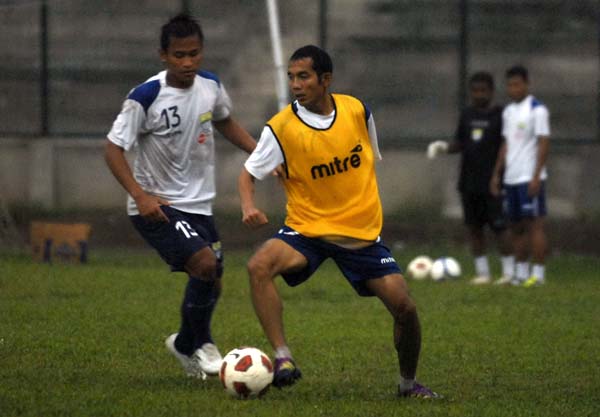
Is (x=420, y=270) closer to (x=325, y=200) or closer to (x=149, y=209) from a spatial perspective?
(x=149, y=209)

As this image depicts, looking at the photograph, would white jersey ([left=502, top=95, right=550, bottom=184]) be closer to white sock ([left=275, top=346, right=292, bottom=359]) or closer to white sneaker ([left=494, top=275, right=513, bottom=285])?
white sneaker ([left=494, top=275, right=513, bottom=285])

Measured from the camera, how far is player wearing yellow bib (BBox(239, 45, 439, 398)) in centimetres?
754

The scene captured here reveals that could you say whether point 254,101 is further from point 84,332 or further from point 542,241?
point 84,332

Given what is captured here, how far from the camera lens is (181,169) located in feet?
27.5

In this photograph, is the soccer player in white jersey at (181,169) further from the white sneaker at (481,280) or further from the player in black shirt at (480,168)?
the player in black shirt at (480,168)

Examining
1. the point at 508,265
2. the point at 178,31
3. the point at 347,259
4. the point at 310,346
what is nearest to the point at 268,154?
the point at 347,259

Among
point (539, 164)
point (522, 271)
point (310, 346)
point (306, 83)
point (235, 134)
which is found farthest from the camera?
point (522, 271)

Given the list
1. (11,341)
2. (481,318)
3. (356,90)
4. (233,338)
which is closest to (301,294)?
(481,318)

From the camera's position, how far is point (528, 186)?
14227mm

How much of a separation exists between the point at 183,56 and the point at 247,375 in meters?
1.99

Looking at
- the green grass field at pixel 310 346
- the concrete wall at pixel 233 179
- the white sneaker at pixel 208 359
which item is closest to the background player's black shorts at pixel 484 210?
the green grass field at pixel 310 346

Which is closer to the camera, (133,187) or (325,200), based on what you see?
(325,200)

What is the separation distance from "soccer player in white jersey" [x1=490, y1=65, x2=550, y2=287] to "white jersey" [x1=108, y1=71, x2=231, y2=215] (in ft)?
20.7

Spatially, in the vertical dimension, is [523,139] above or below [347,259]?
above
